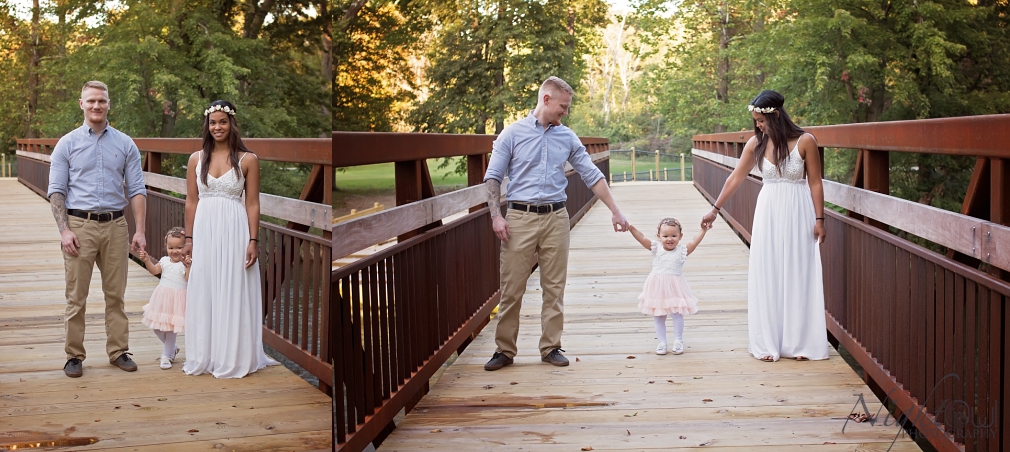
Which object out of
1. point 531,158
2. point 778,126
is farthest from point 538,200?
point 778,126

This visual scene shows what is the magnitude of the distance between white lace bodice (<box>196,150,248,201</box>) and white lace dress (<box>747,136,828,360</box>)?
3.00 m

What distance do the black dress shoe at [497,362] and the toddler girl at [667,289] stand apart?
778 mm

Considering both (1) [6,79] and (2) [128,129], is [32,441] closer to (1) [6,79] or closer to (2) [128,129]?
(2) [128,129]

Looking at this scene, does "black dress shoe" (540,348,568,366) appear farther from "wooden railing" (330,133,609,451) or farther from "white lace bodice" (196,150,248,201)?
"white lace bodice" (196,150,248,201)

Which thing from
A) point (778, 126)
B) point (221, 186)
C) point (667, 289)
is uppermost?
point (778, 126)

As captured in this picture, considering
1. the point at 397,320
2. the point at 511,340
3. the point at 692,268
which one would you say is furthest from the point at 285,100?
the point at 692,268

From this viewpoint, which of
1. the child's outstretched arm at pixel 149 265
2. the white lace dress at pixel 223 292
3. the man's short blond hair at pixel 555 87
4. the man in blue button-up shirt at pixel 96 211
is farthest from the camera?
the man's short blond hair at pixel 555 87

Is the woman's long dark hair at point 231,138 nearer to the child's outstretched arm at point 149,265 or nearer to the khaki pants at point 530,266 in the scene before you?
the child's outstretched arm at point 149,265

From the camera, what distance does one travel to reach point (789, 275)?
478cm

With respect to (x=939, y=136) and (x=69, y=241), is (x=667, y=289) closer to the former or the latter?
(x=939, y=136)

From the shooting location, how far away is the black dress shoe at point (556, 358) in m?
4.67

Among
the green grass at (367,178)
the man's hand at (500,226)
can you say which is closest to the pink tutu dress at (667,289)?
the man's hand at (500,226)

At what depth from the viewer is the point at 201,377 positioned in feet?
8.00

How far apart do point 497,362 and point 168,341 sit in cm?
229
